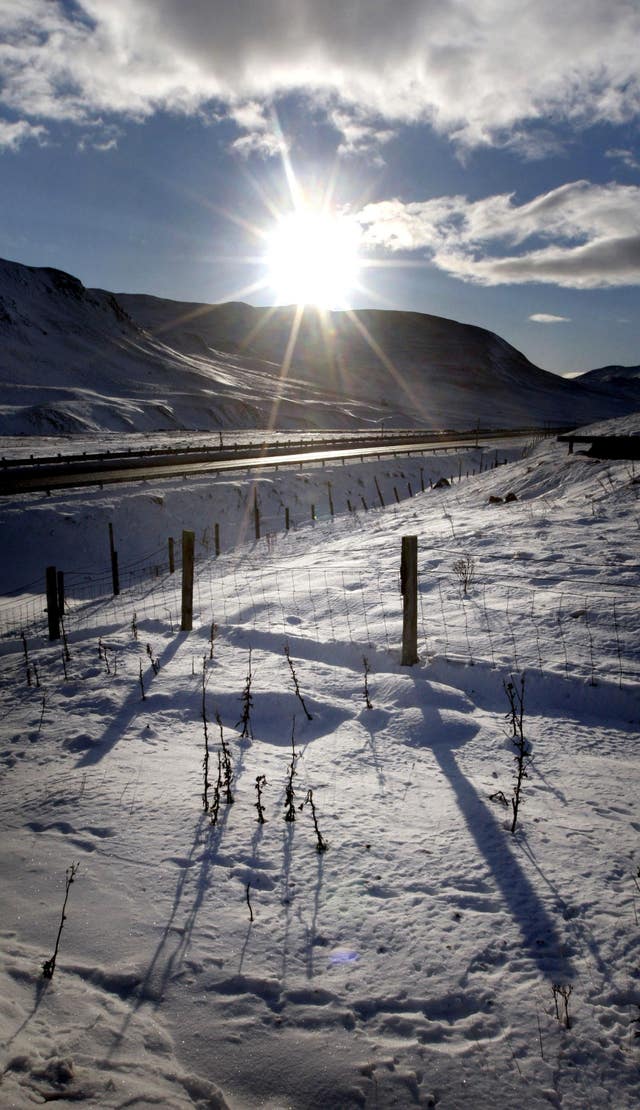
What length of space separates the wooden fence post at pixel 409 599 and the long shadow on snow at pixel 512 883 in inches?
84.5

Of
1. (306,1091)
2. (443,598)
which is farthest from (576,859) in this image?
(443,598)

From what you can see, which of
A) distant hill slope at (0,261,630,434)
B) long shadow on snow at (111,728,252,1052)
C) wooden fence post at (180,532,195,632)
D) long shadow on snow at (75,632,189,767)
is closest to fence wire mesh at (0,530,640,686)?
wooden fence post at (180,532,195,632)

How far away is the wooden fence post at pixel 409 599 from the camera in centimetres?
752

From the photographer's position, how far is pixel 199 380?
103 meters

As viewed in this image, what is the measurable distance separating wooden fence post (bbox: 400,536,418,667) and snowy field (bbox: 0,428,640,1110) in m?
0.25

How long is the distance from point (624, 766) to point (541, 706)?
1.20 m

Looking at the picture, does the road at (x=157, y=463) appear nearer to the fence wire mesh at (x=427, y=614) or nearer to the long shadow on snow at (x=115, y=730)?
the fence wire mesh at (x=427, y=614)

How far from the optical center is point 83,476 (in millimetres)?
29266

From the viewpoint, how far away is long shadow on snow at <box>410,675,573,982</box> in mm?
3424

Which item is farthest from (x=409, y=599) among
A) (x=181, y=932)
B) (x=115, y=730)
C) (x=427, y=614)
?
(x=181, y=932)

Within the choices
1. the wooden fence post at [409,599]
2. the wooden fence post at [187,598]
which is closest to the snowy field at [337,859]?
the wooden fence post at [409,599]

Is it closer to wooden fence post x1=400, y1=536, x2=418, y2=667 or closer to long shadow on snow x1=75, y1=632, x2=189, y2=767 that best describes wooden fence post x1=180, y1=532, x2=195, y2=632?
long shadow on snow x1=75, y1=632, x2=189, y2=767

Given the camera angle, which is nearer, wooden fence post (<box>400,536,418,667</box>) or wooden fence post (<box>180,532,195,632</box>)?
wooden fence post (<box>400,536,418,667</box>)

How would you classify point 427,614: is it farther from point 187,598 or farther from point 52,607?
point 52,607
